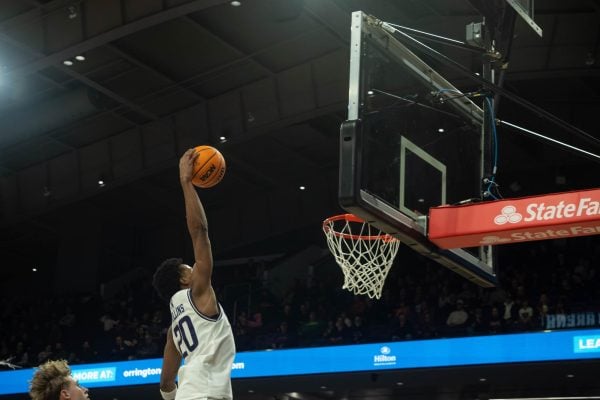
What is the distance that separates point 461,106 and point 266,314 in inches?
519

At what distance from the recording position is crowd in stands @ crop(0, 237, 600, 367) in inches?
625

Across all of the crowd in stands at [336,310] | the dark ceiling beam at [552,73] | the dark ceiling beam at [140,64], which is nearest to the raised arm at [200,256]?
the crowd in stands at [336,310]

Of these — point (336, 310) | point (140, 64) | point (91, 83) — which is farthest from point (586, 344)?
point (91, 83)

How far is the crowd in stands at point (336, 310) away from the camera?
1587cm

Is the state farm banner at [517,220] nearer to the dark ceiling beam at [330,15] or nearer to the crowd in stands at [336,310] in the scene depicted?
the crowd in stands at [336,310]

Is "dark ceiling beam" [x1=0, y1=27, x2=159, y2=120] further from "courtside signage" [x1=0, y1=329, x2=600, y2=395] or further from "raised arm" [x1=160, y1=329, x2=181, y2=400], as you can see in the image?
"raised arm" [x1=160, y1=329, x2=181, y2=400]

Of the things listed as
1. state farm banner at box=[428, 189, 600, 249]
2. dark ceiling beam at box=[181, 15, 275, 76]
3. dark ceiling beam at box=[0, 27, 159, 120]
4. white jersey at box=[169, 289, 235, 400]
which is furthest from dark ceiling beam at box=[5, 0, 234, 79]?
white jersey at box=[169, 289, 235, 400]

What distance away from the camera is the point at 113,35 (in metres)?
15.4

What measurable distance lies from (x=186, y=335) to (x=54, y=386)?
2.31 feet

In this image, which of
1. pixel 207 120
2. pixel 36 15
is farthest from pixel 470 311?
pixel 36 15

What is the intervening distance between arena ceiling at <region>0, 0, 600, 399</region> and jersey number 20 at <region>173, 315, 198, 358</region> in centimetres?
897

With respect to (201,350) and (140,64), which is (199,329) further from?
(140,64)

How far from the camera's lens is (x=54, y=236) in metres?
27.7

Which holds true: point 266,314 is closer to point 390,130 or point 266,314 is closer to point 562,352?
point 562,352
